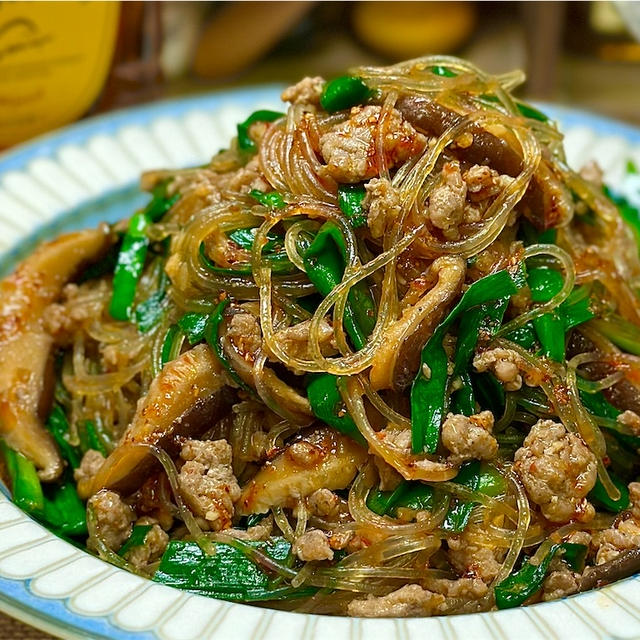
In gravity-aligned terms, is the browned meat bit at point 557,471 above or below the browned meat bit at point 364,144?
below

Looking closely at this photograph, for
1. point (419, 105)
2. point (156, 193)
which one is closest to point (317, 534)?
point (419, 105)

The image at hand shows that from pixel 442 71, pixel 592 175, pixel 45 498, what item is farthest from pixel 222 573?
pixel 592 175

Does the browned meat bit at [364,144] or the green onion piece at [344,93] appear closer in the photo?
the browned meat bit at [364,144]

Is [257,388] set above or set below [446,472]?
above

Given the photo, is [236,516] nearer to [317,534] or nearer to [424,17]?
[317,534]

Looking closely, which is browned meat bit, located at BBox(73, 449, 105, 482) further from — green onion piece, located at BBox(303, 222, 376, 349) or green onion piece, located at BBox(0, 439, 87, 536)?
green onion piece, located at BBox(303, 222, 376, 349)

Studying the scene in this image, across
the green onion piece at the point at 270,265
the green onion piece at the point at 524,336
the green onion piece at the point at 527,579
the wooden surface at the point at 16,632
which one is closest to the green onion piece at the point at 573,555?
the green onion piece at the point at 527,579

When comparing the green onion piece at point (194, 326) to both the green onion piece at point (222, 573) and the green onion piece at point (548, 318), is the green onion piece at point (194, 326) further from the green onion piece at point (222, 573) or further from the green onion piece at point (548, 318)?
the green onion piece at point (548, 318)
